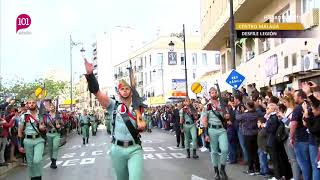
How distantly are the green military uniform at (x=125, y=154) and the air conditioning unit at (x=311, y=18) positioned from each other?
1436 cm

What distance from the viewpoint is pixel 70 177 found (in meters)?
13.2

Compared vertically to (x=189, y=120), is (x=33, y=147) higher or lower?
lower

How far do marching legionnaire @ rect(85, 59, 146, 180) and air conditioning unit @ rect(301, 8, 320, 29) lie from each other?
14.3 m

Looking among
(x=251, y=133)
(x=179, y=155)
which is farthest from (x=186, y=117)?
(x=251, y=133)

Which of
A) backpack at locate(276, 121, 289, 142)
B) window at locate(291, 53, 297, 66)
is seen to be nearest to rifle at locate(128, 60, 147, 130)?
backpack at locate(276, 121, 289, 142)

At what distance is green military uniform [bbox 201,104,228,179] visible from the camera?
11453 mm

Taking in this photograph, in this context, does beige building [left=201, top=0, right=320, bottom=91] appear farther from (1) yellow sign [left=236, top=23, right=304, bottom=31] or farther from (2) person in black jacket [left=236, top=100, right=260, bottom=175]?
(2) person in black jacket [left=236, top=100, right=260, bottom=175]

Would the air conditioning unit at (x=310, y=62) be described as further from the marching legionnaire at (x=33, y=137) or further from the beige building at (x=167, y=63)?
the beige building at (x=167, y=63)

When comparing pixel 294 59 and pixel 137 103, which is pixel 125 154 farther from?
pixel 294 59

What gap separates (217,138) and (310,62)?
8.41 meters

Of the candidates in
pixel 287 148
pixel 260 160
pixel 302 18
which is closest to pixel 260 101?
pixel 260 160

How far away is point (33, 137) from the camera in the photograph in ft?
35.8

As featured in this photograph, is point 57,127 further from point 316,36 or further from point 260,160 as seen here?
point 316,36

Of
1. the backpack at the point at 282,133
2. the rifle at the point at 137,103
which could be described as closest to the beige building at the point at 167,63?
the backpack at the point at 282,133
